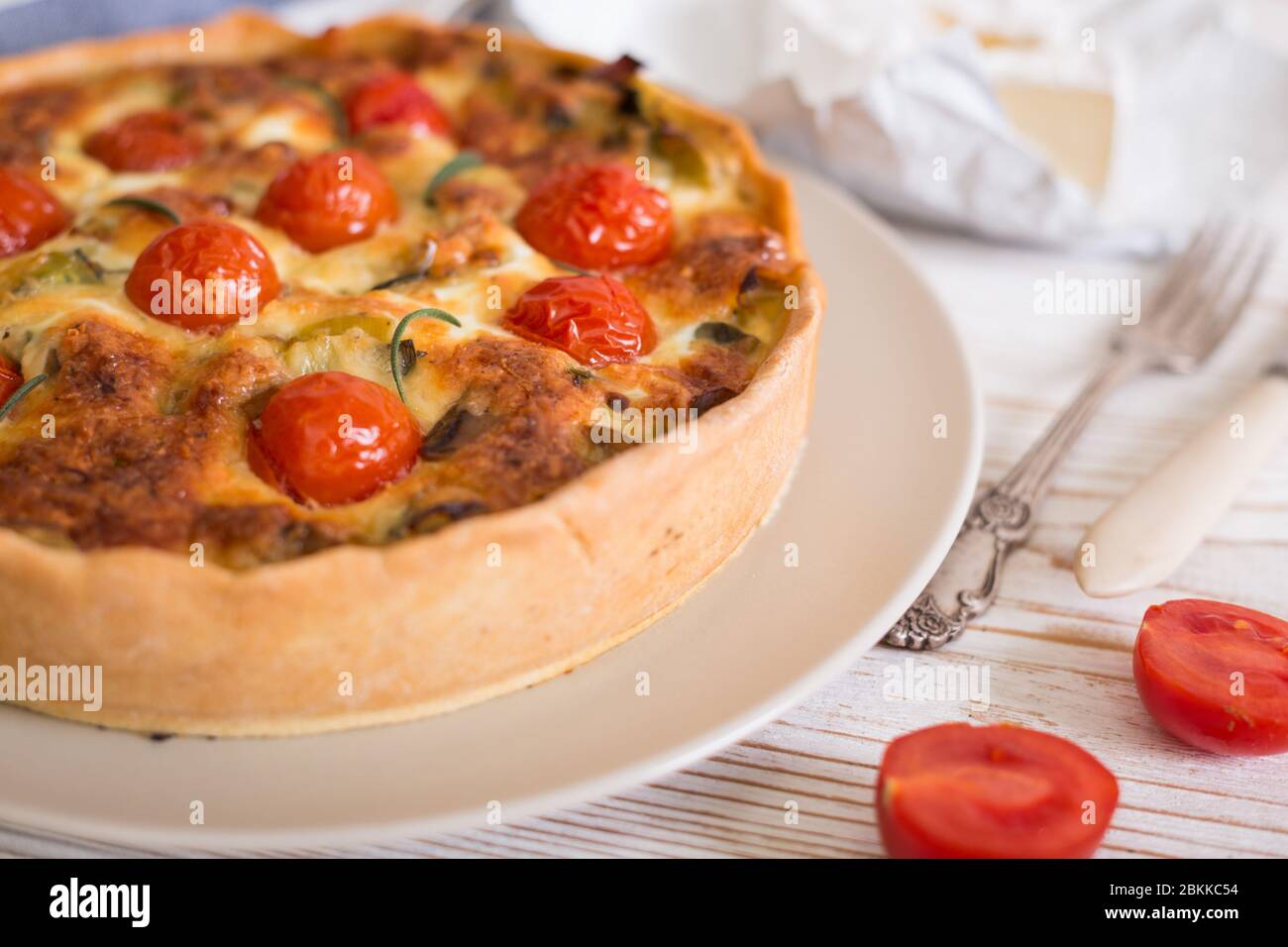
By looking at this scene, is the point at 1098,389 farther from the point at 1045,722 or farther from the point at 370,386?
the point at 370,386

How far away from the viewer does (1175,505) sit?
10.8 feet

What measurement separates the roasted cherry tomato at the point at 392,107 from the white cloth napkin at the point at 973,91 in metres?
1.20

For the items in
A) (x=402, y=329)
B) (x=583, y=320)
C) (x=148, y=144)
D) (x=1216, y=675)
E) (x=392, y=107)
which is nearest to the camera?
(x=1216, y=675)

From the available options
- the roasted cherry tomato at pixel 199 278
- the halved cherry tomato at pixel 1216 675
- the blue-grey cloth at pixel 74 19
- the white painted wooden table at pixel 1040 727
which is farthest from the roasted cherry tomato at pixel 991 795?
the blue-grey cloth at pixel 74 19

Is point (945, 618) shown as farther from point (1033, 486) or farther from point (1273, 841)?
point (1273, 841)

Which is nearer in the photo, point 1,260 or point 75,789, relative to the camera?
point 75,789

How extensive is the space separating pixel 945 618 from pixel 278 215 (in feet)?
6.91

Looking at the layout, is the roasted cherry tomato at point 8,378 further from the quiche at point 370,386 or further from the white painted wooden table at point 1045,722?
the white painted wooden table at point 1045,722

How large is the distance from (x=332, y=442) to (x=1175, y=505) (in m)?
2.16

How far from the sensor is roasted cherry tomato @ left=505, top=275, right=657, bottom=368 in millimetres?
3006

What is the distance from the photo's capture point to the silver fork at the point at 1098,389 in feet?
10.1

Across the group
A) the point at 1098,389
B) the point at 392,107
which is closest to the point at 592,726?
the point at 1098,389
